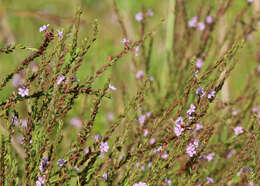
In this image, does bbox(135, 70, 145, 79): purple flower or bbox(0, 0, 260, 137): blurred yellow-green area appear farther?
bbox(0, 0, 260, 137): blurred yellow-green area

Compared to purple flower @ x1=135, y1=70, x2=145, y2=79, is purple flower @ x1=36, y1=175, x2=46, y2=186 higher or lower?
purple flower @ x1=135, y1=70, x2=145, y2=79

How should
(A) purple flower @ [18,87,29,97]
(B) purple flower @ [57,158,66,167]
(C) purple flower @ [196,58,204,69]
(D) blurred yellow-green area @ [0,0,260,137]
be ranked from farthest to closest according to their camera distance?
(D) blurred yellow-green area @ [0,0,260,137], (C) purple flower @ [196,58,204,69], (B) purple flower @ [57,158,66,167], (A) purple flower @ [18,87,29,97]

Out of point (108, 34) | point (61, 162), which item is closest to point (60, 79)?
point (61, 162)

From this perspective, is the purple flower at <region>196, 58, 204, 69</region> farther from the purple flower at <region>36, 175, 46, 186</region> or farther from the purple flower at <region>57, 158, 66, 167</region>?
the purple flower at <region>36, 175, 46, 186</region>

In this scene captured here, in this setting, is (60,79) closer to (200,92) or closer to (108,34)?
(200,92)

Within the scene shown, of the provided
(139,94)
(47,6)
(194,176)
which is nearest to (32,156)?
(139,94)

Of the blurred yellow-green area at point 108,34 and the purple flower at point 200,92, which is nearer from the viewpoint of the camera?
the purple flower at point 200,92

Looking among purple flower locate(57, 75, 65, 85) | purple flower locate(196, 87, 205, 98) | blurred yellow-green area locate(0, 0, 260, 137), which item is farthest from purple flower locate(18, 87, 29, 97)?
blurred yellow-green area locate(0, 0, 260, 137)

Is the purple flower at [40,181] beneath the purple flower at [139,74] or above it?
beneath

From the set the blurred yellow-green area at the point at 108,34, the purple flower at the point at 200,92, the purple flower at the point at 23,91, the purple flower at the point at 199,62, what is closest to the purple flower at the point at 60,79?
the purple flower at the point at 23,91

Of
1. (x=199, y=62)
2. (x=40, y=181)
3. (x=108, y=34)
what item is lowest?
(x=40, y=181)

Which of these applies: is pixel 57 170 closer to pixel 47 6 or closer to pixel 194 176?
pixel 194 176

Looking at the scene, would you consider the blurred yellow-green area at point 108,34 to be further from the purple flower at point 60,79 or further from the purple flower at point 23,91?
the purple flower at point 23,91

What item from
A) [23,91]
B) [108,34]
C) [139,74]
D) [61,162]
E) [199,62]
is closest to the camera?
[23,91]
